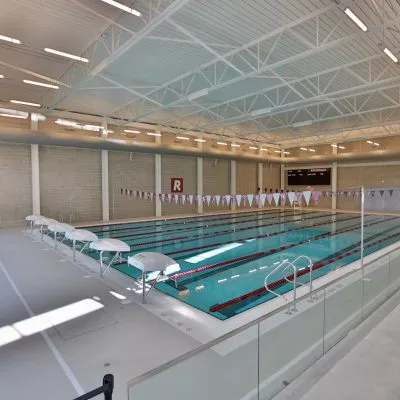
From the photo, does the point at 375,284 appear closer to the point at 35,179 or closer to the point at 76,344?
the point at 76,344

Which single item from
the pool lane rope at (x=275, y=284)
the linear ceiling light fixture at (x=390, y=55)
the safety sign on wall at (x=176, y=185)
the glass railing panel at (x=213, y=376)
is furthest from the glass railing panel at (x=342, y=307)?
the safety sign on wall at (x=176, y=185)

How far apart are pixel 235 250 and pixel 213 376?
20.2 ft

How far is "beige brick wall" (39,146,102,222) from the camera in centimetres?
1198

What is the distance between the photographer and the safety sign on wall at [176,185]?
1608cm

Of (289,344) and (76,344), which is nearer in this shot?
(289,344)

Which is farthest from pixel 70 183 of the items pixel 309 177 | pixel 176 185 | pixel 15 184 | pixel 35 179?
pixel 309 177

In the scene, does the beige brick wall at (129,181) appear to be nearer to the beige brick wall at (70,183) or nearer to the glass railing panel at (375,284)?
the beige brick wall at (70,183)

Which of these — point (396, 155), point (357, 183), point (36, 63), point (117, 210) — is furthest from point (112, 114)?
point (357, 183)

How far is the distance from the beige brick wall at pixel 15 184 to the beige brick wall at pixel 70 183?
529mm

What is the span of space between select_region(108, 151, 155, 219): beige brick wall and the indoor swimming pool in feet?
5.62

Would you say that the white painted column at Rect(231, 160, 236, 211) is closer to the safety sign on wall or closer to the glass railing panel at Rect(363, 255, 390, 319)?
the safety sign on wall

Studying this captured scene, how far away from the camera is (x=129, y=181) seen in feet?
47.2

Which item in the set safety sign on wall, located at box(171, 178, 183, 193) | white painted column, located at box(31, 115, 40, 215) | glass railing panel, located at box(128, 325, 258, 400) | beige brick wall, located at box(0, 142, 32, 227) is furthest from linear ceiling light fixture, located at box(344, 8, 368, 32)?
safety sign on wall, located at box(171, 178, 183, 193)

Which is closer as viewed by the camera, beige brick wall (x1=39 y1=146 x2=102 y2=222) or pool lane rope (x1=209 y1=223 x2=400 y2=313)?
pool lane rope (x1=209 y1=223 x2=400 y2=313)
